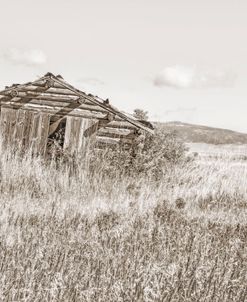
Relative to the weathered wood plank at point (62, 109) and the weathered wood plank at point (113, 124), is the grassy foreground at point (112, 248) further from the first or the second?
the weathered wood plank at point (62, 109)

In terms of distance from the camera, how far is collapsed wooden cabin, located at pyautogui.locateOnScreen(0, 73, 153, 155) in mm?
13236

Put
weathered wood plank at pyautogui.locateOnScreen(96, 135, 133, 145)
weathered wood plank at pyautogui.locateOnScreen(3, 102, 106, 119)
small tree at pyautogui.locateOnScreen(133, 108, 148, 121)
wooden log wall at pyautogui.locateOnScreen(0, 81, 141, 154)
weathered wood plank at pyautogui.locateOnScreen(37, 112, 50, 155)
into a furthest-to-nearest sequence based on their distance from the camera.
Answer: small tree at pyautogui.locateOnScreen(133, 108, 148, 121) < weathered wood plank at pyautogui.locateOnScreen(3, 102, 106, 119) < weathered wood plank at pyautogui.locateOnScreen(96, 135, 133, 145) < weathered wood plank at pyautogui.locateOnScreen(37, 112, 50, 155) < wooden log wall at pyautogui.locateOnScreen(0, 81, 141, 154)

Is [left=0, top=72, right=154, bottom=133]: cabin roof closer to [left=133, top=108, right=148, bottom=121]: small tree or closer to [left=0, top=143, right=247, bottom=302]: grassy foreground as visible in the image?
[left=133, top=108, right=148, bottom=121]: small tree

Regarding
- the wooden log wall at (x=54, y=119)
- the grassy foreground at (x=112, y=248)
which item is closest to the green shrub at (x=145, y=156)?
the wooden log wall at (x=54, y=119)

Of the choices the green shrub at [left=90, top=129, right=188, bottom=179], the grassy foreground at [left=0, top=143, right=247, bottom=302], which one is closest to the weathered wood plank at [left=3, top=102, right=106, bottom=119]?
the green shrub at [left=90, top=129, right=188, bottom=179]

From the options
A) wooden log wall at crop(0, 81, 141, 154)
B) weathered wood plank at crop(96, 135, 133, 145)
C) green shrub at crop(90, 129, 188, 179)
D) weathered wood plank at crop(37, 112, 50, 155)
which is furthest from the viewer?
weathered wood plank at crop(96, 135, 133, 145)

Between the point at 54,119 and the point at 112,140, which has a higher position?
the point at 54,119

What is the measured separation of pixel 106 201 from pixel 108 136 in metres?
7.42

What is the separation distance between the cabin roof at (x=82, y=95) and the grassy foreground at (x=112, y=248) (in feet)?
20.4

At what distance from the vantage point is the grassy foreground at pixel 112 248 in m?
2.85

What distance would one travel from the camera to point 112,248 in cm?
380

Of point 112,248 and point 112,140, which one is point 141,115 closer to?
point 112,140

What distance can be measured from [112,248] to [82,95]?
10641 millimetres

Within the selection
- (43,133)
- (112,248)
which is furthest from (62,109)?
(112,248)
